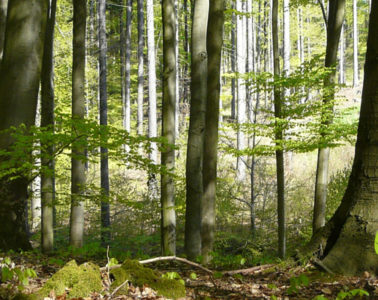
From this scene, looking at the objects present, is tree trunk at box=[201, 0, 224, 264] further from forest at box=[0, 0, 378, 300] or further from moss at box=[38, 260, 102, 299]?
moss at box=[38, 260, 102, 299]

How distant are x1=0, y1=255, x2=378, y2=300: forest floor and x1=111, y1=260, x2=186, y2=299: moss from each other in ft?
0.23

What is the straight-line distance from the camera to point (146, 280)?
10.4 feet

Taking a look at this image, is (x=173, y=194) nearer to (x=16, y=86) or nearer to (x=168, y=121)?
(x=168, y=121)

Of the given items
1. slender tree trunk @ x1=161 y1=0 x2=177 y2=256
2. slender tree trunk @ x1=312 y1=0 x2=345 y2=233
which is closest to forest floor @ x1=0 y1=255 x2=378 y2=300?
slender tree trunk @ x1=161 y1=0 x2=177 y2=256

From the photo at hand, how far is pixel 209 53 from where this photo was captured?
24.9ft

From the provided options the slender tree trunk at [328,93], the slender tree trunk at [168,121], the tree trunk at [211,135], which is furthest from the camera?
the slender tree trunk at [328,93]

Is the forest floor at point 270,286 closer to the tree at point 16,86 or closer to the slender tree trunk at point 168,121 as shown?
the tree at point 16,86

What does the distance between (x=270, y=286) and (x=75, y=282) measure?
4.82 feet

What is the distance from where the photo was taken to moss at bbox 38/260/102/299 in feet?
9.18

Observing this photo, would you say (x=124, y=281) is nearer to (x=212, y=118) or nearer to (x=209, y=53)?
(x=212, y=118)

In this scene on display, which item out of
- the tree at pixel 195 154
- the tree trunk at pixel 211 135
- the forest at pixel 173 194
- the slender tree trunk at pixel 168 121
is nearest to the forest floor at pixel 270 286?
the forest at pixel 173 194

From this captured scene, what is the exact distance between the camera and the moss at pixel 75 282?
110 inches

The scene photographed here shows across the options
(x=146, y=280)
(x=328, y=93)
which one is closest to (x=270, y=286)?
(x=146, y=280)

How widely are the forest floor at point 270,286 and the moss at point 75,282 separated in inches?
2.3
